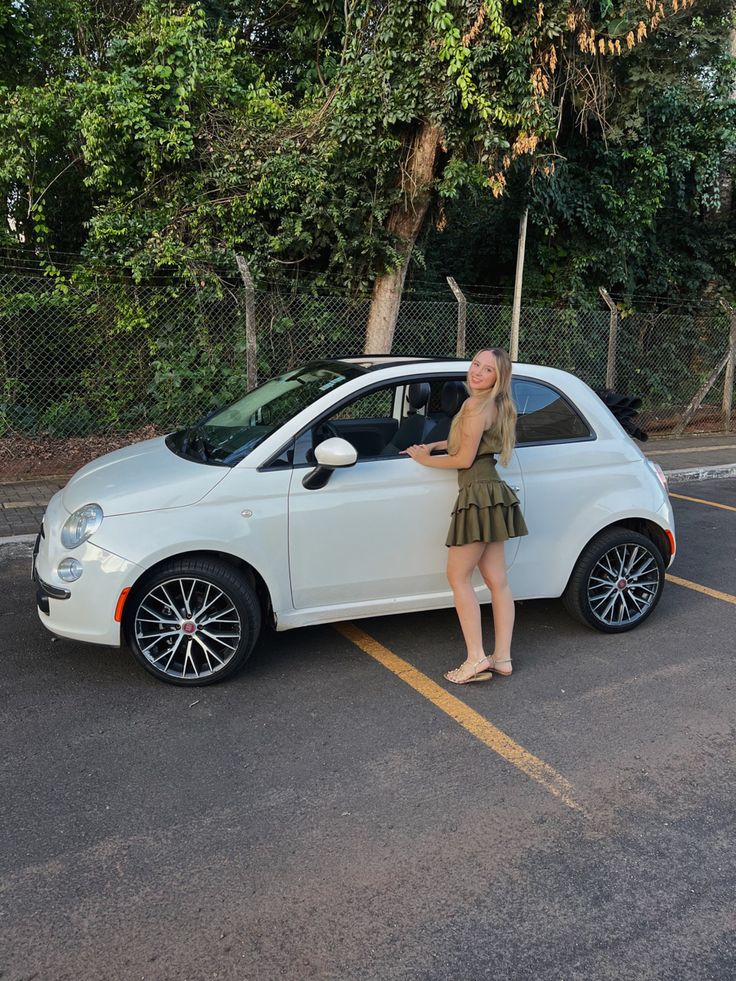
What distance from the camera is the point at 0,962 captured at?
2.34 m

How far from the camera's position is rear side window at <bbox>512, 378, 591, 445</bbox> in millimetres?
4648

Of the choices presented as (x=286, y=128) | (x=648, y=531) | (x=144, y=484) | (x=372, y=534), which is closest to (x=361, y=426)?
(x=372, y=534)

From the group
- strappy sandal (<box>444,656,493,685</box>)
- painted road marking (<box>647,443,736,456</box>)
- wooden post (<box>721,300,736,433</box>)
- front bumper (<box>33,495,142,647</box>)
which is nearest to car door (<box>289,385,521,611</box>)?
strappy sandal (<box>444,656,493,685</box>)

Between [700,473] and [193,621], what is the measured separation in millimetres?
7978

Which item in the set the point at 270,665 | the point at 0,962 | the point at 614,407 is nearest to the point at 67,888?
the point at 0,962

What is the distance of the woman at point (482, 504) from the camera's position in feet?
13.0

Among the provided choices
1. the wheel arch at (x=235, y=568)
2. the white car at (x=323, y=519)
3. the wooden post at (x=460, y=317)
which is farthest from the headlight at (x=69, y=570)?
the wooden post at (x=460, y=317)

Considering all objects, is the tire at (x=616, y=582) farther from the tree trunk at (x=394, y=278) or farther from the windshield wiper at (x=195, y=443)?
the tree trunk at (x=394, y=278)

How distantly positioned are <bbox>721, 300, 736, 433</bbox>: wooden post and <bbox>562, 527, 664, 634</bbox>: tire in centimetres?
962

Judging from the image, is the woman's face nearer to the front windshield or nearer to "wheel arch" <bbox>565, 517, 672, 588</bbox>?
the front windshield

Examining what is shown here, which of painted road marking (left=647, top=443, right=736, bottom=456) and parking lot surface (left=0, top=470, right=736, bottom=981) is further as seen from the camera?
painted road marking (left=647, top=443, right=736, bottom=456)

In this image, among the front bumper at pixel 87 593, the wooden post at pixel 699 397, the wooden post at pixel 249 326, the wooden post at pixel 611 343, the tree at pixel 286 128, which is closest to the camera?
the front bumper at pixel 87 593

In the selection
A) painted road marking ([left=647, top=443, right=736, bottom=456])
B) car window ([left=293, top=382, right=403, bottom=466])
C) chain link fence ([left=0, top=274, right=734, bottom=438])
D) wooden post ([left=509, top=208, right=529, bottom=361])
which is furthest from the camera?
wooden post ([left=509, top=208, right=529, bottom=361])

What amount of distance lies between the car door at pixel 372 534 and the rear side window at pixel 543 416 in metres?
0.62
